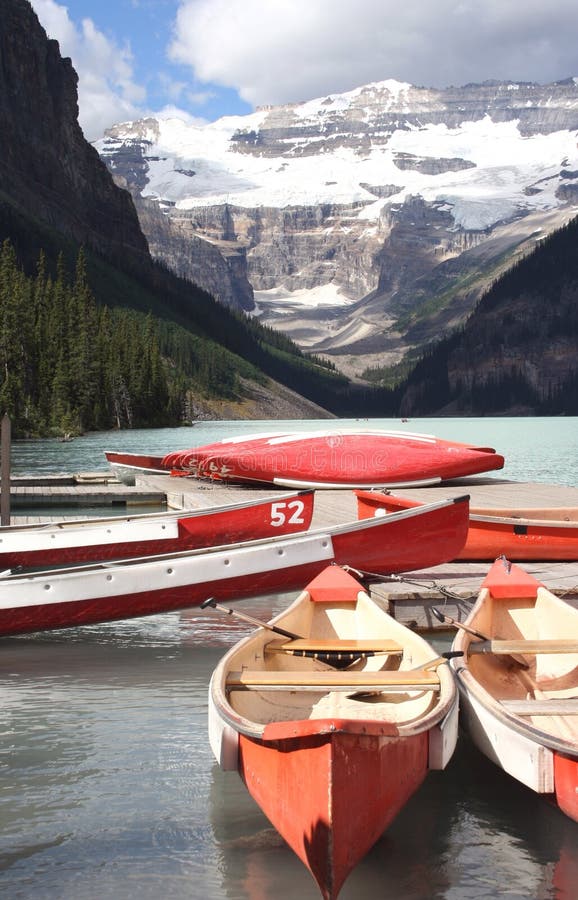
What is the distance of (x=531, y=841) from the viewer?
9.08 metres

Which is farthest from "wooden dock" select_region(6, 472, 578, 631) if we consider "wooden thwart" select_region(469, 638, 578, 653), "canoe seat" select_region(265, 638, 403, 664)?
"wooden thwart" select_region(469, 638, 578, 653)

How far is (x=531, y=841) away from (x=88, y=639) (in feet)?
31.1

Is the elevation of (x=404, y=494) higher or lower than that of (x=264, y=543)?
lower

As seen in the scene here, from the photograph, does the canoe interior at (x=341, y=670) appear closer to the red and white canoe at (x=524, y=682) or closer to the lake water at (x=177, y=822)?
the red and white canoe at (x=524, y=682)

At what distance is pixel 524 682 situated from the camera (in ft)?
36.3

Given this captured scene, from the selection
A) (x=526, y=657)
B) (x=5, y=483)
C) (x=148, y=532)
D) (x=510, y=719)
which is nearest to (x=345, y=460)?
(x=5, y=483)

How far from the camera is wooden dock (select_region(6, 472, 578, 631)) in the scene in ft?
51.3

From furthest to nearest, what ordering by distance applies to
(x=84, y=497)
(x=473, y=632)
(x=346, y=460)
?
(x=84, y=497), (x=346, y=460), (x=473, y=632)

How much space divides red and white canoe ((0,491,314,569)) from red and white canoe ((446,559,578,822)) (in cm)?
657

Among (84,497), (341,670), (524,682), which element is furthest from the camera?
(84,497)

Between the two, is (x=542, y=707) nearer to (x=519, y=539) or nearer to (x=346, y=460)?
(x=519, y=539)

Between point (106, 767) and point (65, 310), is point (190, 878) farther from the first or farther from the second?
point (65, 310)

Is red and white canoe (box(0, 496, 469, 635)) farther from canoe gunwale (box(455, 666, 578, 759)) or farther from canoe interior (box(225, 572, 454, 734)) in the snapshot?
canoe gunwale (box(455, 666, 578, 759))

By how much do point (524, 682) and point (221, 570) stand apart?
5.75m
